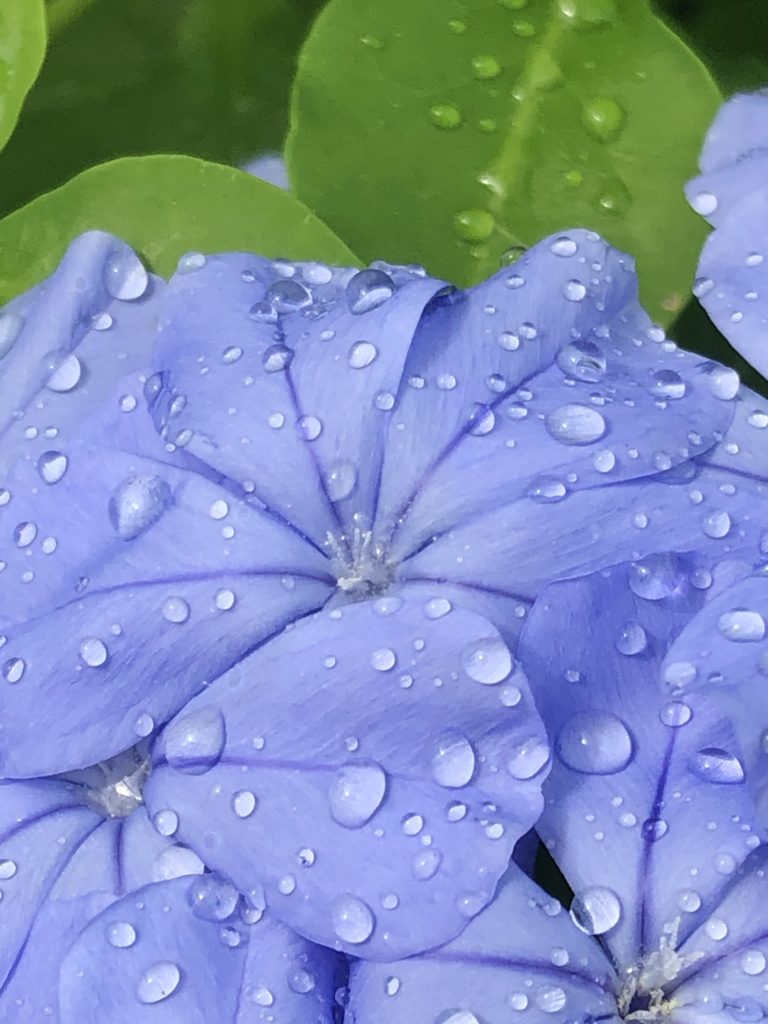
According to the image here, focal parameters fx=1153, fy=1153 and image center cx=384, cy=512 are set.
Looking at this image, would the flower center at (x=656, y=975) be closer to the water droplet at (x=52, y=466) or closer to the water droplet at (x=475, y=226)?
the water droplet at (x=52, y=466)

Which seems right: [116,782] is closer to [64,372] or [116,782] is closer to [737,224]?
[64,372]

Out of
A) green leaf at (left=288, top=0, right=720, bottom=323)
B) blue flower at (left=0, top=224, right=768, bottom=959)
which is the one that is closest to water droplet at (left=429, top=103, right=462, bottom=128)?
green leaf at (left=288, top=0, right=720, bottom=323)

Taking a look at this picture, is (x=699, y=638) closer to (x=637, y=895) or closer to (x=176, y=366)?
(x=637, y=895)

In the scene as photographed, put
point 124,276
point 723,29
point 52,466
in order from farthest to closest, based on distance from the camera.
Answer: point 723,29 → point 124,276 → point 52,466

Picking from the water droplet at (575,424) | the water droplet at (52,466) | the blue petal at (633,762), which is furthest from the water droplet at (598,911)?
the water droplet at (52,466)

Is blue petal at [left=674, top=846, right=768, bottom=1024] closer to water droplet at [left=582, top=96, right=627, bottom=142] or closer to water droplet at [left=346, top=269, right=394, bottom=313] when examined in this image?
water droplet at [left=346, top=269, right=394, bottom=313]

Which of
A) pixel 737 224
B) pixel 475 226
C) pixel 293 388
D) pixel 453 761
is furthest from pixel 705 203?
pixel 453 761

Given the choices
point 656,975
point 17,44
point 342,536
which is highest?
point 17,44
